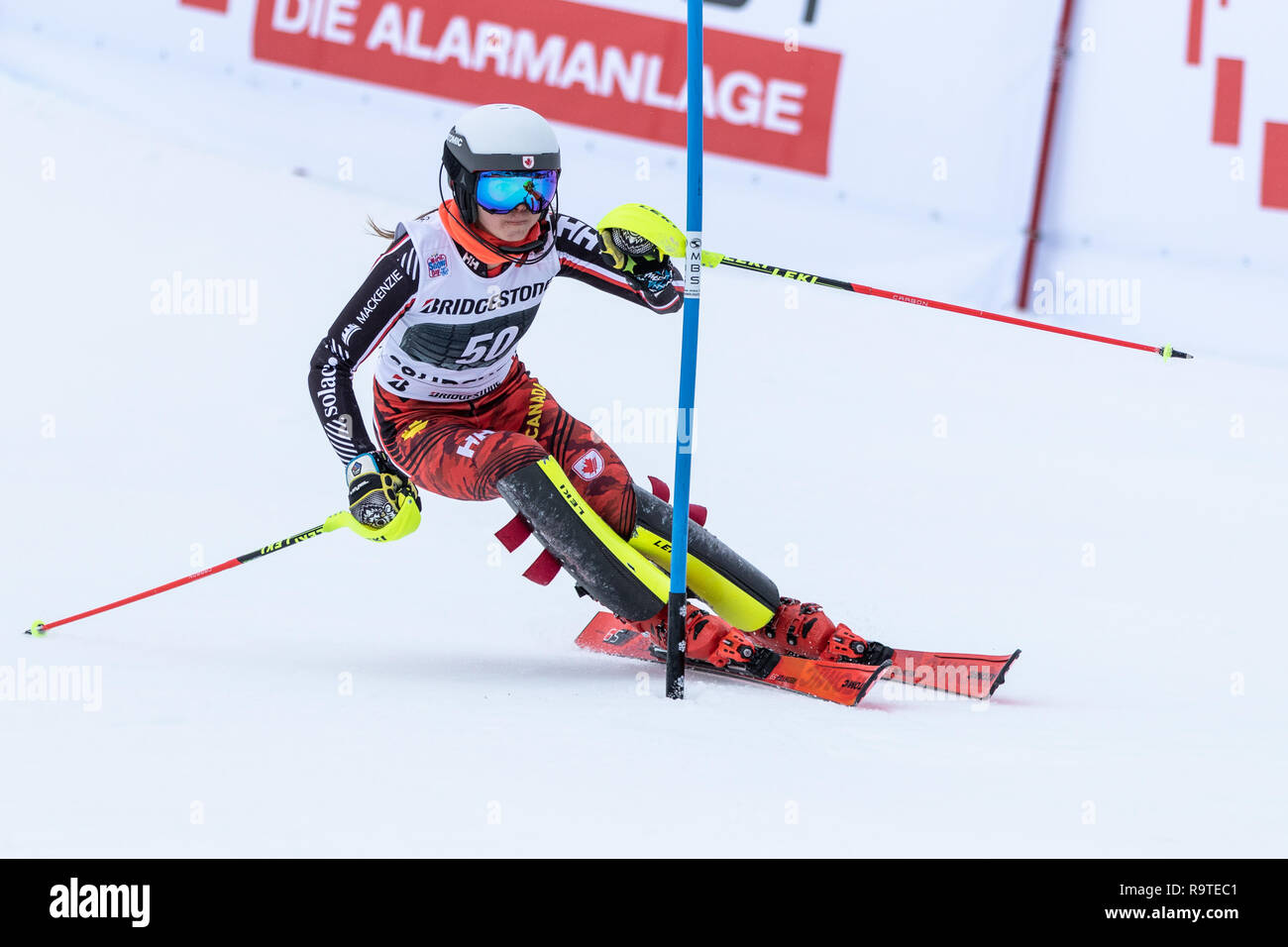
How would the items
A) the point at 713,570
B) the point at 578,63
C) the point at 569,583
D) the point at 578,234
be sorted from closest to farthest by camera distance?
the point at 713,570
the point at 578,234
the point at 569,583
the point at 578,63

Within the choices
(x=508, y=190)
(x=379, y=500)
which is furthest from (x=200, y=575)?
(x=508, y=190)

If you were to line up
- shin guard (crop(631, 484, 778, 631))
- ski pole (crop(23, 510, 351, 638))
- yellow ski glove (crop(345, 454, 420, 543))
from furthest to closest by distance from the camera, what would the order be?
ski pole (crop(23, 510, 351, 638)) → shin guard (crop(631, 484, 778, 631)) → yellow ski glove (crop(345, 454, 420, 543))

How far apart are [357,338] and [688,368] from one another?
2.90 feet

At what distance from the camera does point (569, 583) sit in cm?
480

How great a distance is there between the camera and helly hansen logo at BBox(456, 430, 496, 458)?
3484 millimetres

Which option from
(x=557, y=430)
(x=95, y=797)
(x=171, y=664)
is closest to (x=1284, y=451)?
(x=557, y=430)

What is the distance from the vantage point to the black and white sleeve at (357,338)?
343 cm

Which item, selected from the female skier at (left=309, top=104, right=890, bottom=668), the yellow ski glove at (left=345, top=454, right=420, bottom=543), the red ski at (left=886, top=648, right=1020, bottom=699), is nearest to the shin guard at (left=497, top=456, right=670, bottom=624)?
the female skier at (left=309, top=104, right=890, bottom=668)

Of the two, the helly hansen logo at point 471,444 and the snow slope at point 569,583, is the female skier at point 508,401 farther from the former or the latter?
the snow slope at point 569,583

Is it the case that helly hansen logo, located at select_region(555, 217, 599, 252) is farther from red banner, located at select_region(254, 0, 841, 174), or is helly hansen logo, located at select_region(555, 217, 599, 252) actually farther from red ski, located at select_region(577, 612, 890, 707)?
red banner, located at select_region(254, 0, 841, 174)

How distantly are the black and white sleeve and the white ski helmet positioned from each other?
0.75 feet

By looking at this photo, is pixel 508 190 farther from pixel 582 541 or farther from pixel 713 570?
pixel 713 570

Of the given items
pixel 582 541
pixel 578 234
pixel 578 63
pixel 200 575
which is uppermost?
pixel 578 63

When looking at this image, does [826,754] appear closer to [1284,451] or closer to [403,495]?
[403,495]
